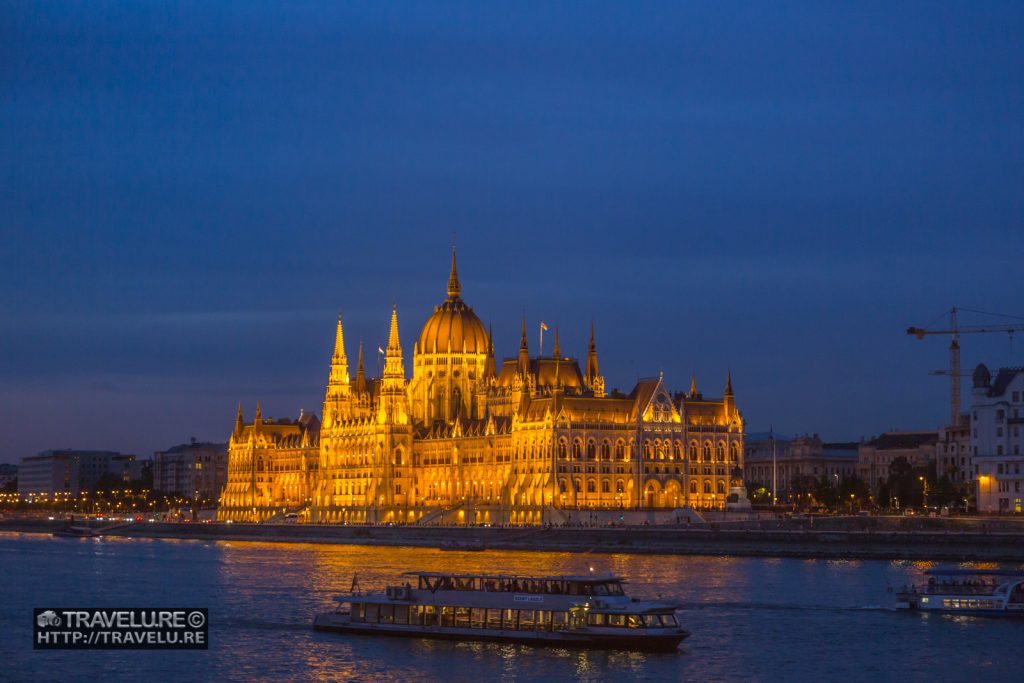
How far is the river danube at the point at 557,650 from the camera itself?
6544cm

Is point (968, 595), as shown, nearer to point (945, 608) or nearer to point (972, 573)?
point (972, 573)

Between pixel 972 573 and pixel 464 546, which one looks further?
pixel 464 546

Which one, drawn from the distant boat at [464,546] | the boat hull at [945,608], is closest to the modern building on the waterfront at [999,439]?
the distant boat at [464,546]

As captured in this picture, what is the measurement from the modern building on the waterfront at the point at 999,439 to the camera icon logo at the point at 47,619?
92.3 m

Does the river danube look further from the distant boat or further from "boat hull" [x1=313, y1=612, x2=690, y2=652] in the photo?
the distant boat

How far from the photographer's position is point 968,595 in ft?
275

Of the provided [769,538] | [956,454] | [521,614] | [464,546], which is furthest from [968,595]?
[956,454]

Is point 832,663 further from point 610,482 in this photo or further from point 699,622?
point 610,482

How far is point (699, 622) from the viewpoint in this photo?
80.1 meters

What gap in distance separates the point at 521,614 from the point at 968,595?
2429 cm

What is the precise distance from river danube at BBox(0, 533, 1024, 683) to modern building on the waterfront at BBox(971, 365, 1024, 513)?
3012cm

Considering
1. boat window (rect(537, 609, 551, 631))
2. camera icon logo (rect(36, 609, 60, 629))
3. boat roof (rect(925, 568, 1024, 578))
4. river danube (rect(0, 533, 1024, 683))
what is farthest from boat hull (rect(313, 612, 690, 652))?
boat roof (rect(925, 568, 1024, 578))

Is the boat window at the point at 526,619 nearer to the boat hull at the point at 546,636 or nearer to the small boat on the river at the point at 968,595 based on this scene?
the boat hull at the point at 546,636

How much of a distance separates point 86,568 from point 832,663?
73087 millimetres
